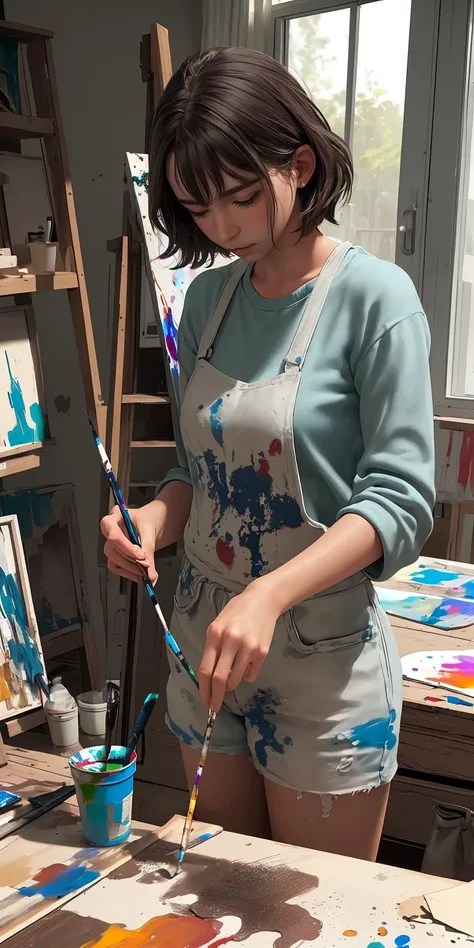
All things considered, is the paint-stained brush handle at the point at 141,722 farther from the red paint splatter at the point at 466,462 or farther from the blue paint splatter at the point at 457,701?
the red paint splatter at the point at 466,462

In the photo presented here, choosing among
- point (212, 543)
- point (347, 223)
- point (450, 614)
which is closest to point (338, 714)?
point (212, 543)

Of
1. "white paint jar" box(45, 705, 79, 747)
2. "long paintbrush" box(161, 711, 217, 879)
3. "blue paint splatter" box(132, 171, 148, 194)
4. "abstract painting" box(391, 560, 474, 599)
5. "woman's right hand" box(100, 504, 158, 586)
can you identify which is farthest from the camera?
"white paint jar" box(45, 705, 79, 747)

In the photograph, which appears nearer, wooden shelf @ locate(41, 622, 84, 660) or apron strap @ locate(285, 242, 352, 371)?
apron strap @ locate(285, 242, 352, 371)

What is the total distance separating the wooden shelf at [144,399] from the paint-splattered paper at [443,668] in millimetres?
948

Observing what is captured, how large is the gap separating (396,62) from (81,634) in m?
1.98

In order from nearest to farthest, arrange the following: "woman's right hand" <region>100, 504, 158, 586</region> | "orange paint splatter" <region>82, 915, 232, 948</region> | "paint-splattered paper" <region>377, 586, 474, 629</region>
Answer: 1. "orange paint splatter" <region>82, 915, 232, 948</region>
2. "woman's right hand" <region>100, 504, 158, 586</region>
3. "paint-splattered paper" <region>377, 586, 474, 629</region>

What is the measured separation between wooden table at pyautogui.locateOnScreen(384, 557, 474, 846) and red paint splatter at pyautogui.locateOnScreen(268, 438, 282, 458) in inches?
27.5

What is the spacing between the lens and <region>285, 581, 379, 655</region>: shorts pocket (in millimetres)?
1081

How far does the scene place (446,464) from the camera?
109 inches

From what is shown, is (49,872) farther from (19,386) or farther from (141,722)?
(19,386)

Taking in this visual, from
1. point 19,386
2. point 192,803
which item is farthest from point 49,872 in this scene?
point 19,386

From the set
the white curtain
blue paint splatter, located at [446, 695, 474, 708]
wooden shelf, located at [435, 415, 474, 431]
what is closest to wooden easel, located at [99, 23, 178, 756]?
wooden shelf, located at [435, 415, 474, 431]

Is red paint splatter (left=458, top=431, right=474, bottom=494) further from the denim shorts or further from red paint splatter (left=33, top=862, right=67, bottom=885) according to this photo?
red paint splatter (left=33, top=862, right=67, bottom=885)

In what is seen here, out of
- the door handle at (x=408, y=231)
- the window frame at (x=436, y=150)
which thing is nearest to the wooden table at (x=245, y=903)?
the window frame at (x=436, y=150)
